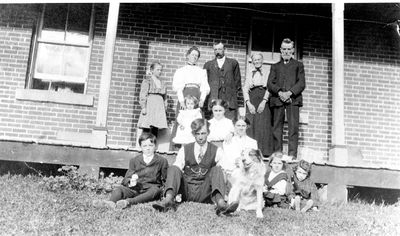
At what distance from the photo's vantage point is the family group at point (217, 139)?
5547 mm

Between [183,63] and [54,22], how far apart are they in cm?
275

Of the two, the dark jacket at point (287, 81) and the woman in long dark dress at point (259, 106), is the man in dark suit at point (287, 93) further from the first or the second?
the woman in long dark dress at point (259, 106)

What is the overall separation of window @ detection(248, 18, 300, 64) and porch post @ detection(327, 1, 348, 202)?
1740mm

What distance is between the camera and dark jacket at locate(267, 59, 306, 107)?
7.24m

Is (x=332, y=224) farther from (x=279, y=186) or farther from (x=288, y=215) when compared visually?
(x=279, y=186)

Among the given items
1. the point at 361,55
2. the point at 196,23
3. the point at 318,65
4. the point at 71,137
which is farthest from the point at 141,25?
the point at 361,55

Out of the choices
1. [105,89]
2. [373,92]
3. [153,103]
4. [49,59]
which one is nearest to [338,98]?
[373,92]

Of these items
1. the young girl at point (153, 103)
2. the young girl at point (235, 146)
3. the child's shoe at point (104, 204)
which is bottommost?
the child's shoe at point (104, 204)

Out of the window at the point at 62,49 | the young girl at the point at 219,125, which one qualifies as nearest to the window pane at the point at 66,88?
the window at the point at 62,49

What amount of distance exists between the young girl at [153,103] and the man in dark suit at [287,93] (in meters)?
1.88

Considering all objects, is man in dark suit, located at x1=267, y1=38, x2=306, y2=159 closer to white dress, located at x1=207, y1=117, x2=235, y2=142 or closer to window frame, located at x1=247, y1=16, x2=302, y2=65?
white dress, located at x1=207, y1=117, x2=235, y2=142

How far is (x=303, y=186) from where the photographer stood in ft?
19.8

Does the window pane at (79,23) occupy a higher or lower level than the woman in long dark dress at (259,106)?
higher

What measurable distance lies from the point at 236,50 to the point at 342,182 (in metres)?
3.65
